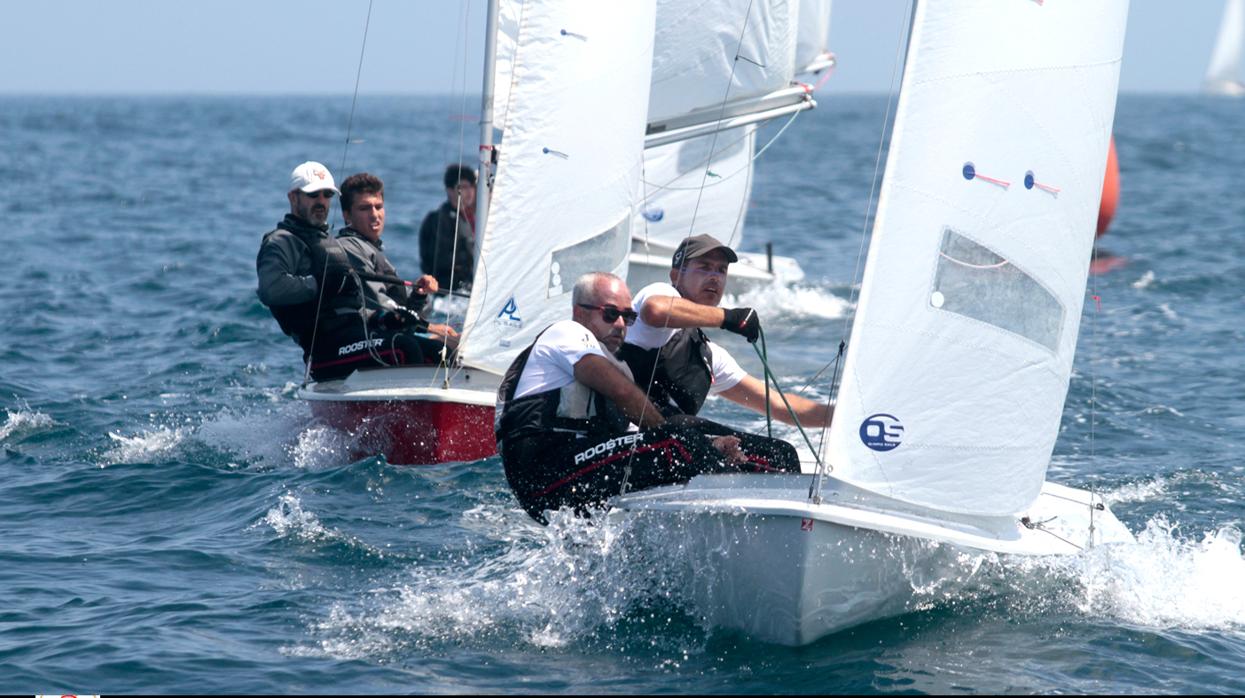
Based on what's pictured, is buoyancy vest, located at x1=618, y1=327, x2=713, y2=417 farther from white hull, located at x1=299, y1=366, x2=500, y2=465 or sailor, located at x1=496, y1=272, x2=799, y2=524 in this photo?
white hull, located at x1=299, y1=366, x2=500, y2=465

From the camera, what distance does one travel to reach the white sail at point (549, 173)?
7609mm

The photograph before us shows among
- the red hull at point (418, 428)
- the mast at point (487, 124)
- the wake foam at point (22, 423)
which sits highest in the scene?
the mast at point (487, 124)

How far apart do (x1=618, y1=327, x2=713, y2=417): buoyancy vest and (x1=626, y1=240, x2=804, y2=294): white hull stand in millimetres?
4152

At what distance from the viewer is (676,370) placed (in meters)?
5.54

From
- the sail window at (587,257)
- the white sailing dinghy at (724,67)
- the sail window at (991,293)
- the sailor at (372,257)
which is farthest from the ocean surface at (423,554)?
the white sailing dinghy at (724,67)

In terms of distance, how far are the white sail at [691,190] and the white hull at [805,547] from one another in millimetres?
7516

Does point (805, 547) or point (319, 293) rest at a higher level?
point (319, 293)

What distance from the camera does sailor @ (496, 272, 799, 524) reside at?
5078 millimetres

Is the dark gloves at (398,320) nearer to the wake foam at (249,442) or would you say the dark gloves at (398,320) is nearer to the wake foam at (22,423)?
the wake foam at (249,442)

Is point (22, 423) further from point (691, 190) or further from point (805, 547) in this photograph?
point (691, 190)

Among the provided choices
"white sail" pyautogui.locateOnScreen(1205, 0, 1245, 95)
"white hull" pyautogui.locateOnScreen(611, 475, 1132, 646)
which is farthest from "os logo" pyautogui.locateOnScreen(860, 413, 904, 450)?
"white sail" pyautogui.locateOnScreen(1205, 0, 1245, 95)

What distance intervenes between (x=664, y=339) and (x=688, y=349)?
0.14 m

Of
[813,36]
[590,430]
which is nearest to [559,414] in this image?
[590,430]

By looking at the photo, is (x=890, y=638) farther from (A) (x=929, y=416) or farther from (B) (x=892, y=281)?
(B) (x=892, y=281)
